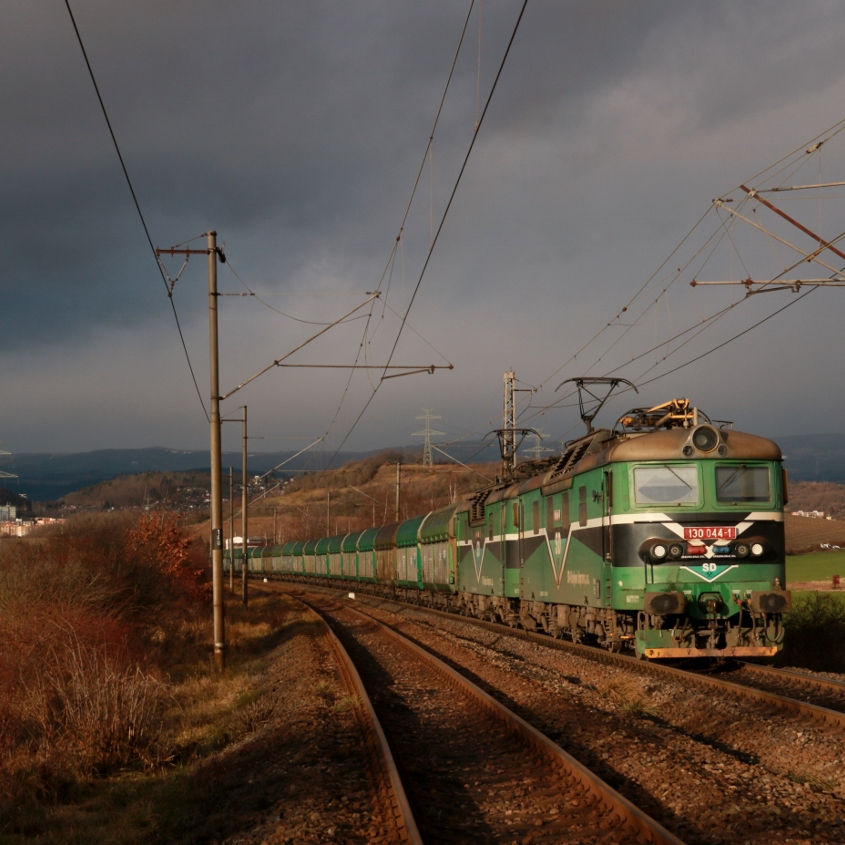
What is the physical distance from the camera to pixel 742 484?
44.5 ft

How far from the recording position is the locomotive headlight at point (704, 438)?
13.4 metres

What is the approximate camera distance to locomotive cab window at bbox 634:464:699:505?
13359 mm

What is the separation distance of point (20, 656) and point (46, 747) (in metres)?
4.10

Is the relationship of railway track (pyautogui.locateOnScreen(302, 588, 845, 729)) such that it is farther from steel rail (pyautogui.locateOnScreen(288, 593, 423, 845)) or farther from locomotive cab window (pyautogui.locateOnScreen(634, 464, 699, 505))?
steel rail (pyautogui.locateOnScreen(288, 593, 423, 845))

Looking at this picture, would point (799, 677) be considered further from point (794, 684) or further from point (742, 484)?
point (742, 484)

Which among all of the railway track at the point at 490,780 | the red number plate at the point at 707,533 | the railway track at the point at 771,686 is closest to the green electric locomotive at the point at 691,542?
the red number plate at the point at 707,533

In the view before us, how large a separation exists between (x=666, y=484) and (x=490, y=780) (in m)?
6.33

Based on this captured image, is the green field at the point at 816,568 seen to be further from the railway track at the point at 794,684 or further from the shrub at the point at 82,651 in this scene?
the shrub at the point at 82,651

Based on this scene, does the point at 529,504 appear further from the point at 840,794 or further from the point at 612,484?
the point at 840,794

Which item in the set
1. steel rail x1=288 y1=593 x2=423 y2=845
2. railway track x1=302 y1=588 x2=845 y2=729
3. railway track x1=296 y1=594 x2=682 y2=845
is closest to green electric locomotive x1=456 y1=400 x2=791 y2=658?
railway track x1=302 y1=588 x2=845 y2=729

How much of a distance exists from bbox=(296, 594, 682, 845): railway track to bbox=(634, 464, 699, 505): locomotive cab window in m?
3.72

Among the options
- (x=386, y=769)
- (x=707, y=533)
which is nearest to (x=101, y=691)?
(x=386, y=769)

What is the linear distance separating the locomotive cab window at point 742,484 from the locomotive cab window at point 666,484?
391 mm

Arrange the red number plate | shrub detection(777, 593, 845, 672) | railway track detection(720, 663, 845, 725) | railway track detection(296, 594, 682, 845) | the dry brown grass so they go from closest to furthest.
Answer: railway track detection(296, 594, 682, 845) < the dry brown grass < railway track detection(720, 663, 845, 725) < the red number plate < shrub detection(777, 593, 845, 672)
